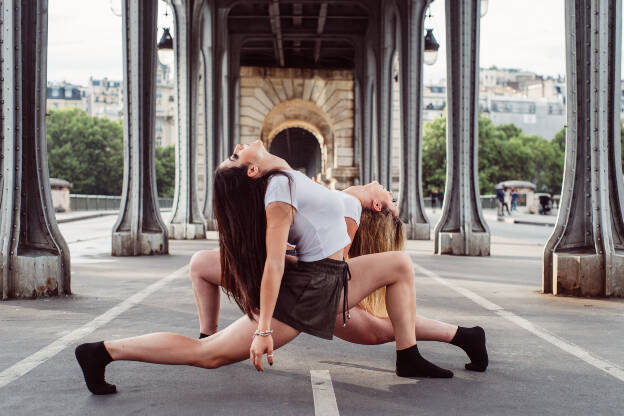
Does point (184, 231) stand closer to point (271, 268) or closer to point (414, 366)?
point (414, 366)

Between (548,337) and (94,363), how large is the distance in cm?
358

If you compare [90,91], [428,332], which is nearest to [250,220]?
[428,332]

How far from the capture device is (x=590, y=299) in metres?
8.48

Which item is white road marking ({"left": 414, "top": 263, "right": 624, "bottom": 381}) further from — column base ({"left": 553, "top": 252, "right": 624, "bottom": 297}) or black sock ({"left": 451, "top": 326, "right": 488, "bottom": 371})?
column base ({"left": 553, "top": 252, "right": 624, "bottom": 297})

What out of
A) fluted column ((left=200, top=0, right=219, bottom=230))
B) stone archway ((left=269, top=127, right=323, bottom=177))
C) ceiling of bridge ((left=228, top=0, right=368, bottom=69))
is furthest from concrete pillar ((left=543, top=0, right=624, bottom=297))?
stone archway ((left=269, top=127, right=323, bottom=177))

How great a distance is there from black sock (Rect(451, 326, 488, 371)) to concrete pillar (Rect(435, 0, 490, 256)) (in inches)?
412

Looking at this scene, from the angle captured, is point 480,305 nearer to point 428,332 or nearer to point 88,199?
point 428,332

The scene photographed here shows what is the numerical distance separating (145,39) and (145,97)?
1.09 m

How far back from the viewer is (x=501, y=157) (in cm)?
8662

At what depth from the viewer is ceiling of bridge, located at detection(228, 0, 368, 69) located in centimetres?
2997

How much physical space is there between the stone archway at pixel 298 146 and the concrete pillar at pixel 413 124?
3730 cm

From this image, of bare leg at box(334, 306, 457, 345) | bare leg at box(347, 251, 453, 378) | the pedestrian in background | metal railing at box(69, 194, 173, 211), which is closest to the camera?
bare leg at box(347, 251, 453, 378)

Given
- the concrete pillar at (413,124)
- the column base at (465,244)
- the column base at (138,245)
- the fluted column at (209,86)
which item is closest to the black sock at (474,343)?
the column base at (465,244)

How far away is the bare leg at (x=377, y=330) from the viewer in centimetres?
468
